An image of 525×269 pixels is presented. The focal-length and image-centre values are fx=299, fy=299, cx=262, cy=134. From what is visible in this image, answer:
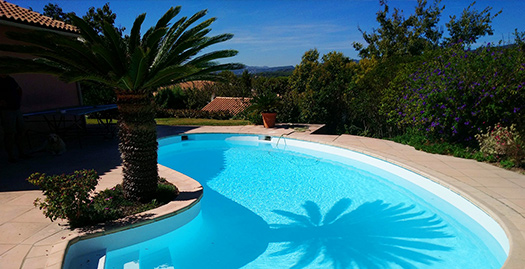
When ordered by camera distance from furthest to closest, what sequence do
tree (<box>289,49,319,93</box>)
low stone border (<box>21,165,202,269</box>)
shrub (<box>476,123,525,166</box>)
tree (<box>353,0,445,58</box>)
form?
1. tree (<box>353,0,445,58</box>)
2. tree (<box>289,49,319,93</box>)
3. shrub (<box>476,123,525,166</box>)
4. low stone border (<box>21,165,202,269</box>)

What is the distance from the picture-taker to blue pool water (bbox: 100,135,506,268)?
4.27 m

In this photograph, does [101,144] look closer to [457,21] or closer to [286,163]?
[286,163]

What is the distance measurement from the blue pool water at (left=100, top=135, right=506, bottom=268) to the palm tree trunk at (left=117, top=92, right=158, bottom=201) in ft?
3.05

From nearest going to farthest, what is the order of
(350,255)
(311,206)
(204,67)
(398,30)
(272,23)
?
(350,255)
(204,67)
(311,206)
(272,23)
(398,30)

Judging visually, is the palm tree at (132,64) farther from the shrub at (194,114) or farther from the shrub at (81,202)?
the shrub at (194,114)

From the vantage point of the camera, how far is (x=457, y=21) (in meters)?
30.0

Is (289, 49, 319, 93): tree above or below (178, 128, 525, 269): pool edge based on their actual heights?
above

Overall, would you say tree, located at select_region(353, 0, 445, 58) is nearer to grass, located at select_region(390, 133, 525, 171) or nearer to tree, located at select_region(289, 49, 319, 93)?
tree, located at select_region(289, 49, 319, 93)

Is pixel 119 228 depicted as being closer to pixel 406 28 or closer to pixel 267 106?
pixel 267 106

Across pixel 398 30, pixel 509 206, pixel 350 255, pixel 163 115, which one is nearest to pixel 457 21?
pixel 398 30

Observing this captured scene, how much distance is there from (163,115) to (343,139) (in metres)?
10.3

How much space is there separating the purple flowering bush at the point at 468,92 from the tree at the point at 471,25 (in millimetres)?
23520

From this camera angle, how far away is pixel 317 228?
203 inches

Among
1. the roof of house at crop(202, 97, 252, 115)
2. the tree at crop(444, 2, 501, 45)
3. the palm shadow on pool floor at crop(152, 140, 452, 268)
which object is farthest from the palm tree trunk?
the tree at crop(444, 2, 501, 45)
